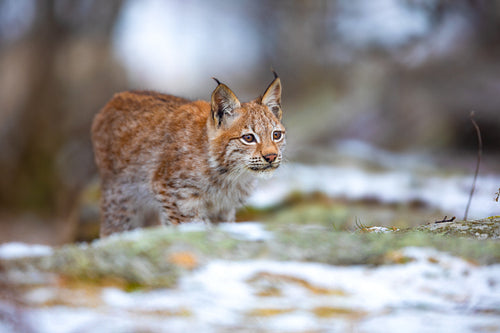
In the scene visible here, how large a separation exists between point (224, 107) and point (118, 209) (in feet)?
5.78

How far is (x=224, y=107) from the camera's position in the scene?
14.8 ft

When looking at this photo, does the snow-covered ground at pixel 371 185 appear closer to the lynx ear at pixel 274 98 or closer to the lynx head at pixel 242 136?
the lynx ear at pixel 274 98

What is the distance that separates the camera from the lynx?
14.5ft

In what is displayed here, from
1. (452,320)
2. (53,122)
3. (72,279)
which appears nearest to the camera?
(452,320)

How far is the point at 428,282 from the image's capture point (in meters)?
2.43

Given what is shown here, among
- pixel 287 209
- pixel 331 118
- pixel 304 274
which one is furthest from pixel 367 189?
pixel 304 274

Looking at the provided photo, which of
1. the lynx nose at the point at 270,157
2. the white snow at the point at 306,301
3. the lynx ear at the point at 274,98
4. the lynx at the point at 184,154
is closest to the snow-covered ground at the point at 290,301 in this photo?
the white snow at the point at 306,301

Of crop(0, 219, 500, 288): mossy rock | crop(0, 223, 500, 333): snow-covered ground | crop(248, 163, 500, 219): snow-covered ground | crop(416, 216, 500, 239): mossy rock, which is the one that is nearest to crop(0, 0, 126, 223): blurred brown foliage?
crop(248, 163, 500, 219): snow-covered ground

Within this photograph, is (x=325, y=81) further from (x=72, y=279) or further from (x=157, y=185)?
(x=72, y=279)

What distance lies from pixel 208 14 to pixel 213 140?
42.6ft

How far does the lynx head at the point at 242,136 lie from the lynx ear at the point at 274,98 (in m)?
0.01

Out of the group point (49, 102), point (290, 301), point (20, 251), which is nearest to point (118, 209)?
point (20, 251)

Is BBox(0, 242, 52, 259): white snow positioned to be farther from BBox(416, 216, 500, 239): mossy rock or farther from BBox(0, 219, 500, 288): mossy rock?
BBox(416, 216, 500, 239): mossy rock

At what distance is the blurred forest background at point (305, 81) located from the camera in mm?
10531
